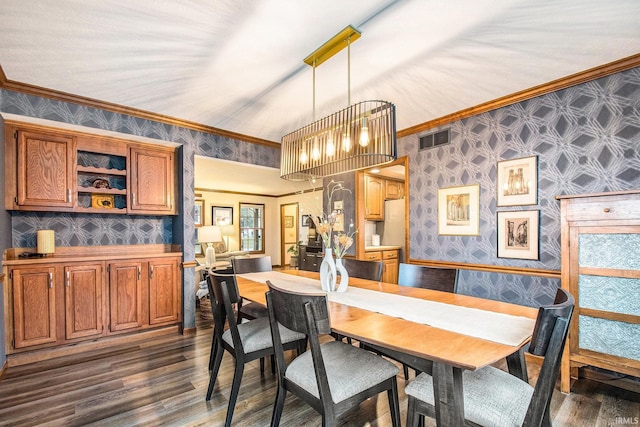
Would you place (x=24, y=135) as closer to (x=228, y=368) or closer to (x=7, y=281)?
(x=7, y=281)

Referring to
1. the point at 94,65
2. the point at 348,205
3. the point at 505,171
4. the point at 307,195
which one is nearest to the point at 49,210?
the point at 94,65

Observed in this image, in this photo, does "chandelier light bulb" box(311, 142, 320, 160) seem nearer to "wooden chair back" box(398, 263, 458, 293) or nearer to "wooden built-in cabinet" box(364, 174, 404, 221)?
"wooden chair back" box(398, 263, 458, 293)

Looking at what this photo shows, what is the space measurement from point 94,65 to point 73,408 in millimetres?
2532

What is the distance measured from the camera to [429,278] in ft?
7.74

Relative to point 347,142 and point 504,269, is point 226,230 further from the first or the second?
point 504,269

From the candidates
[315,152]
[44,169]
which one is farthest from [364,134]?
[44,169]

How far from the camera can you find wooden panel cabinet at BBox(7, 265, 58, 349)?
2793 mm

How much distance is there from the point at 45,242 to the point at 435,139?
14.4ft

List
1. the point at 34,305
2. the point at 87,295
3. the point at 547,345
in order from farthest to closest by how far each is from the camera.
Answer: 1. the point at 87,295
2. the point at 34,305
3. the point at 547,345

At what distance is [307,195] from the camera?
8695 millimetres

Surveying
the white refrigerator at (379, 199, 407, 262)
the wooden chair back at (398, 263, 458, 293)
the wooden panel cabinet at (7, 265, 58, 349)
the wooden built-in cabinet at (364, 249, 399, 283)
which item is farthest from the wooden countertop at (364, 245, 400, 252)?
the wooden panel cabinet at (7, 265, 58, 349)

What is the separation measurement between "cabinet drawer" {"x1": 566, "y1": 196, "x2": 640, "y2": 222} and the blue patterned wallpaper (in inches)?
18.7

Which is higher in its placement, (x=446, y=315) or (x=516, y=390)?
(x=446, y=315)

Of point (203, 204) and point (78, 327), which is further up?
point (203, 204)
